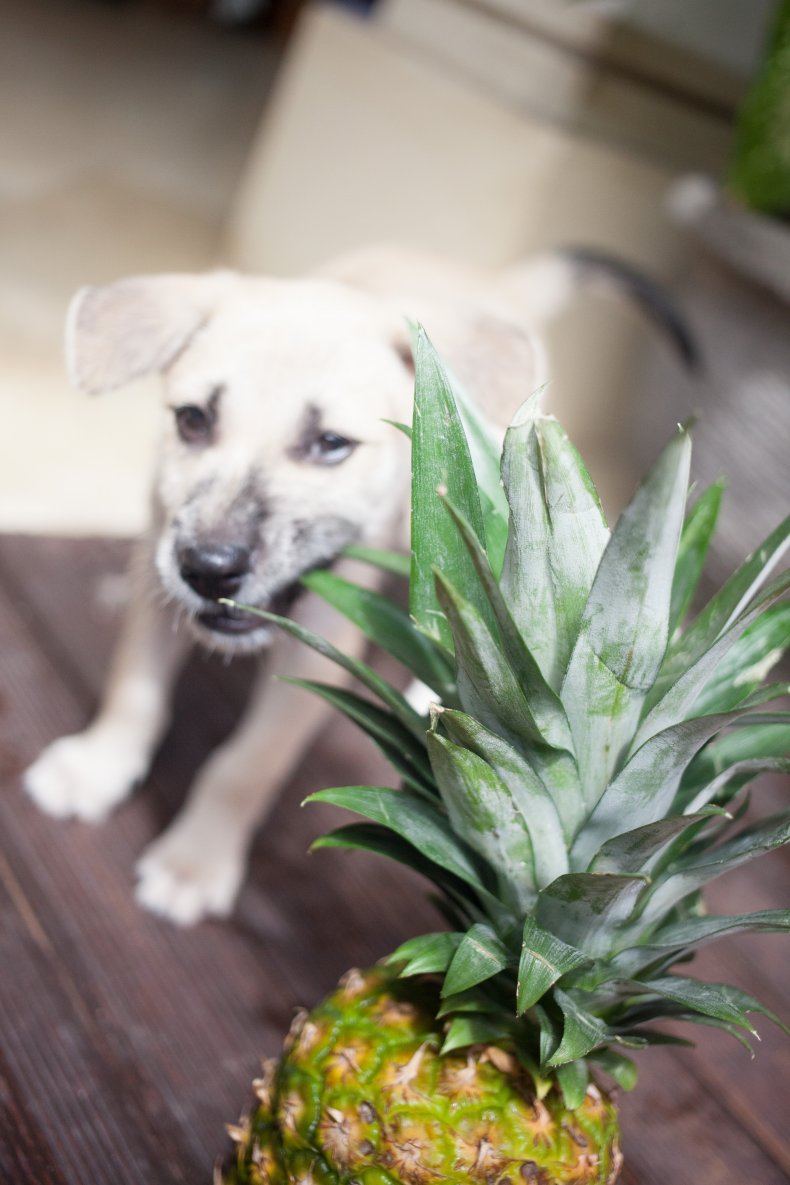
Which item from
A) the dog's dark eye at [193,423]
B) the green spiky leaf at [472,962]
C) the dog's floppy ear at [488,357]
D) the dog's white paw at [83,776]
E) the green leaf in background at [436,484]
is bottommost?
the dog's white paw at [83,776]

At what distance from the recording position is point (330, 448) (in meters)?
1.01

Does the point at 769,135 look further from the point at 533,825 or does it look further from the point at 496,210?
the point at 533,825

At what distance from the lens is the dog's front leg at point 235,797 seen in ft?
3.44

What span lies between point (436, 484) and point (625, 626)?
0.44 ft

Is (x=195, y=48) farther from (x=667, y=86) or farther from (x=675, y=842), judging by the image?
(x=675, y=842)

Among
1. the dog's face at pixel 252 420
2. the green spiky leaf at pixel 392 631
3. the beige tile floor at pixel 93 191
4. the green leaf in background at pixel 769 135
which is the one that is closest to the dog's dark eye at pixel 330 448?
the dog's face at pixel 252 420

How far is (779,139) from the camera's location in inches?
69.4

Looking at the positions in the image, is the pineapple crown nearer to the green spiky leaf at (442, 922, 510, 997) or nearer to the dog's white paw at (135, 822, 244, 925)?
the green spiky leaf at (442, 922, 510, 997)

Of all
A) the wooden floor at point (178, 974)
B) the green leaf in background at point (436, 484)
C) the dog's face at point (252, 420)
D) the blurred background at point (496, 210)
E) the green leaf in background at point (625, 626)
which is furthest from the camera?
the blurred background at point (496, 210)

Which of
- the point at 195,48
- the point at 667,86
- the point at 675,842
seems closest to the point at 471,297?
the point at 675,842

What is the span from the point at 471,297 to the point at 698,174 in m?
1.08

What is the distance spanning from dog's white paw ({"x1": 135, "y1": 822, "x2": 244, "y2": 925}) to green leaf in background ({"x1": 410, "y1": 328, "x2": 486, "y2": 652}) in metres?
0.54

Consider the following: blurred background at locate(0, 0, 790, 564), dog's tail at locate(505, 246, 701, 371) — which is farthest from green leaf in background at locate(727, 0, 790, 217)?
dog's tail at locate(505, 246, 701, 371)

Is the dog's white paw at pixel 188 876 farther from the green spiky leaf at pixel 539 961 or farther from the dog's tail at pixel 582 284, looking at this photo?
the dog's tail at pixel 582 284
